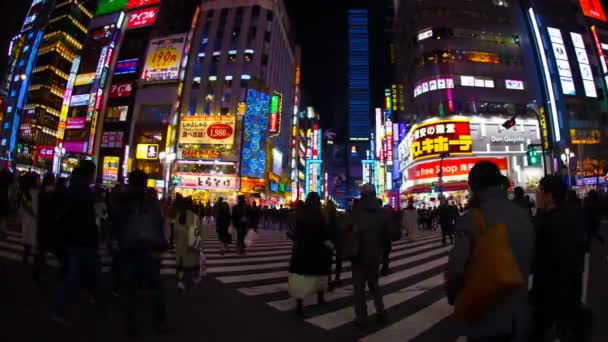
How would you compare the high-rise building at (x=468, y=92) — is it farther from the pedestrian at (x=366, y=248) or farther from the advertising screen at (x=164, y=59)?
the pedestrian at (x=366, y=248)

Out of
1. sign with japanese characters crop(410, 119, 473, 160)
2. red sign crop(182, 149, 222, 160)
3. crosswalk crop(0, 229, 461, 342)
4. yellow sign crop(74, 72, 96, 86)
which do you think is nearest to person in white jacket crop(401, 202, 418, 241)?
crosswalk crop(0, 229, 461, 342)

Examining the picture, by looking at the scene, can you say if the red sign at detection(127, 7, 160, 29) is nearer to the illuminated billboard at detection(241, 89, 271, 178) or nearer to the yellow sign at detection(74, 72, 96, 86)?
the yellow sign at detection(74, 72, 96, 86)

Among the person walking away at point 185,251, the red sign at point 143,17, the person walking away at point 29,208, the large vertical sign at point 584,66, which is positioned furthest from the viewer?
the red sign at point 143,17

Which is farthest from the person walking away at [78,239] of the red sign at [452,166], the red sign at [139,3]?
the red sign at [139,3]

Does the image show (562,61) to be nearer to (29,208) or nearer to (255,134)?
(255,134)

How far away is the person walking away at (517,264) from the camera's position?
5.54ft

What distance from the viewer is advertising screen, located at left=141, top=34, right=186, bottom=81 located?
46031mm

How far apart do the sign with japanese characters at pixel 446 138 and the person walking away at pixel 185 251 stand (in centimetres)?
3456

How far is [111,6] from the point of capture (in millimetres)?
58250

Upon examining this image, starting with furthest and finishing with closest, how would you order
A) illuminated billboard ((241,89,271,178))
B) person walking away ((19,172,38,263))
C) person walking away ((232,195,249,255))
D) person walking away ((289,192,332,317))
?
A: illuminated billboard ((241,89,271,178))
person walking away ((232,195,249,255))
person walking away ((19,172,38,263))
person walking away ((289,192,332,317))

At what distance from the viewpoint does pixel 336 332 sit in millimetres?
3910

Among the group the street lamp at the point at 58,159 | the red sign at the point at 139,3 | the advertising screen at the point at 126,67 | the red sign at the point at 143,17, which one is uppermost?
the red sign at the point at 139,3

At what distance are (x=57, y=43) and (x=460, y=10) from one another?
8120cm

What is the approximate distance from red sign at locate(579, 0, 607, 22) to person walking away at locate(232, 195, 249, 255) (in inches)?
2193
